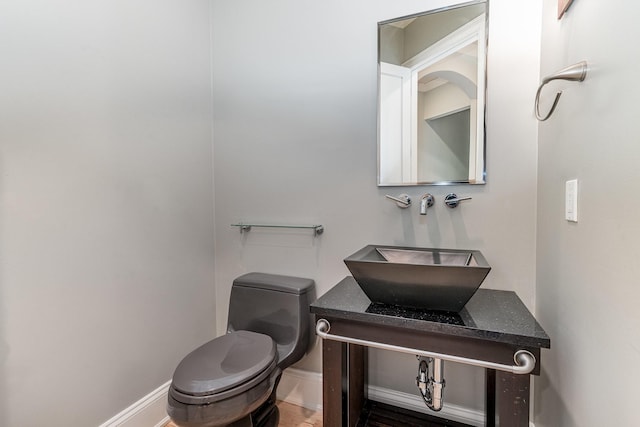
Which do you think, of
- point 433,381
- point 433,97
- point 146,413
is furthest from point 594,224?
point 146,413

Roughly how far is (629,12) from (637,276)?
55cm

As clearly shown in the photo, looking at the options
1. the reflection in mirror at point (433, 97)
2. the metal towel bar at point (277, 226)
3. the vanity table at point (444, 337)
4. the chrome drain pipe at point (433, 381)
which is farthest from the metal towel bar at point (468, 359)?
the reflection in mirror at point (433, 97)

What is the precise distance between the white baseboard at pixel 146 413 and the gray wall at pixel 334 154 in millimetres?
478

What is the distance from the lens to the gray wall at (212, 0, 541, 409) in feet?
4.10

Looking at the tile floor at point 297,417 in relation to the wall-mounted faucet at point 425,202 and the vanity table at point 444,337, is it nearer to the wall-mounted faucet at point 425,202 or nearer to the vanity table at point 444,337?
the vanity table at point 444,337

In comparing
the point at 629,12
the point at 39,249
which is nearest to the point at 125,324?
the point at 39,249

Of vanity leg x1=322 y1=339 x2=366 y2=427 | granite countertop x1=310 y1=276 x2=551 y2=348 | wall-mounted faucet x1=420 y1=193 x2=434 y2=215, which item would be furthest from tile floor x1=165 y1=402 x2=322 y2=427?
wall-mounted faucet x1=420 y1=193 x2=434 y2=215

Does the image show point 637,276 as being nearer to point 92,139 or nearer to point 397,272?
point 397,272

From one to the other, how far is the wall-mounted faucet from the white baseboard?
63.6 inches

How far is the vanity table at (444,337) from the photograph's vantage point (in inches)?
33.0

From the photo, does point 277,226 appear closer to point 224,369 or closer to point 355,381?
point 224,369

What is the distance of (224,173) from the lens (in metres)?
1.82

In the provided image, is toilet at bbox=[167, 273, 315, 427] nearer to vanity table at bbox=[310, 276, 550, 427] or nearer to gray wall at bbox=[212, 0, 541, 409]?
gray wall at bbox=[212, 0, 541, 409]

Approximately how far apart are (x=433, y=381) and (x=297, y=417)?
89 centimetres
